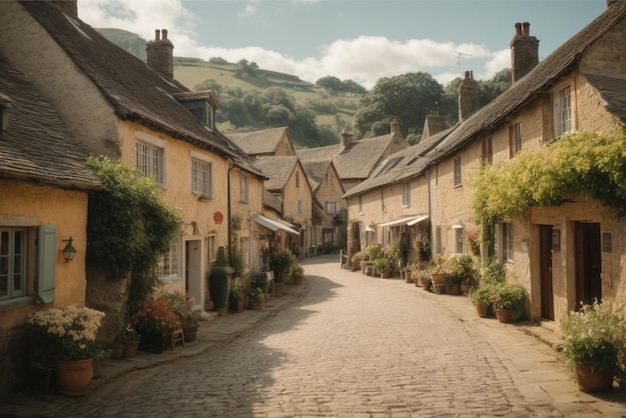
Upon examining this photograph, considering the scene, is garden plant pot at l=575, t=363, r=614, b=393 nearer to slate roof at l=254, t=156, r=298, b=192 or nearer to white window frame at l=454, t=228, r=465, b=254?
white window frame at l=454, t=228, r=465, b=254

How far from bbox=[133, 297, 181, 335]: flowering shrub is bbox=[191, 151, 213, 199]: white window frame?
4.68 m

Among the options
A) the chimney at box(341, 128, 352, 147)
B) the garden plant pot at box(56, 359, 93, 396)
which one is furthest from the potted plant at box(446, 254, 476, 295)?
the chimney at box(341, 128, 352, 147)

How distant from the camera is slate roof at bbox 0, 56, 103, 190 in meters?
7.20

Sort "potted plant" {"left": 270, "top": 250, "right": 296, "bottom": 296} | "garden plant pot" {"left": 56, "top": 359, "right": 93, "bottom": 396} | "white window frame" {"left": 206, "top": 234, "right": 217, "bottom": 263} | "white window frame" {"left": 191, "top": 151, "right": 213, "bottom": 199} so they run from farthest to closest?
1. "potted plant" {"left": 270, "top": 250, "right": 296, "bottom": 296}
2. "white window frame" {"left": 206, "top": 234, "right": 217, "bottom": 263}
3. "white window frame" {"left": 191, "top": 151, "right": 213, "bottom": 199}
4. "garden plant pot" {"left": 56, "top": 359, "right": 93, "bottom": 396}

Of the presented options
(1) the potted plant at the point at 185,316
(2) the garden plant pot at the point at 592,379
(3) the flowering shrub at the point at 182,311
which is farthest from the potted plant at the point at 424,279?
(2) the garden plant pot at the point at 592,379

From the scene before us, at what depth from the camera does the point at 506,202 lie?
38.3 ft

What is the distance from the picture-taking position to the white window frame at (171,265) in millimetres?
12352

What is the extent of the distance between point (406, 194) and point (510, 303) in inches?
563

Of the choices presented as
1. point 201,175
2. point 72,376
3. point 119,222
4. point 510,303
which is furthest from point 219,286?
point 510,303

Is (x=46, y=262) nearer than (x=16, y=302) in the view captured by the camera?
No

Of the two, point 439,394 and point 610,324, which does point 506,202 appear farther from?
point 439,394

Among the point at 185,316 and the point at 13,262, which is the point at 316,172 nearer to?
the point at 185,316

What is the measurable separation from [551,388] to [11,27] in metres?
13.1

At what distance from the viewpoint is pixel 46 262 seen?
7.74m
